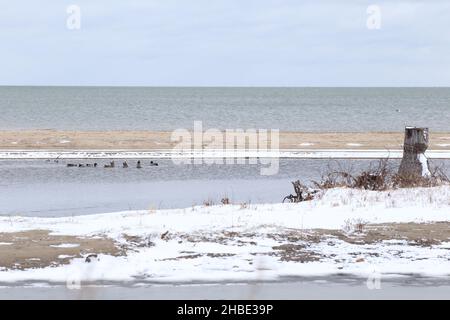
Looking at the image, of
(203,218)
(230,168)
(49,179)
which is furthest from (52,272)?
(230,168)

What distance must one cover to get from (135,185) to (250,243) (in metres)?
11.6

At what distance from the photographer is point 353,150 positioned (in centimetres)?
3400

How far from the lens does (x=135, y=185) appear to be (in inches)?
843

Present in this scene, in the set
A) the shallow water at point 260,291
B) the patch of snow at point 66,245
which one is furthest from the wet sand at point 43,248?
the shallow water at point 260,291

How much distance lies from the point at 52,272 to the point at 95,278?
548mm

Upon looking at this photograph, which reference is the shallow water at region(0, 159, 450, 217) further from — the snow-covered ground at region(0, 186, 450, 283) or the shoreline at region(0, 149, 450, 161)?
the snow-covered ground at region(0, 186, 450, 283)

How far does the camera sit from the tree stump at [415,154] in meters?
15.4

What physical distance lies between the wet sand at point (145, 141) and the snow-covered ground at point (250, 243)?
76.1ft

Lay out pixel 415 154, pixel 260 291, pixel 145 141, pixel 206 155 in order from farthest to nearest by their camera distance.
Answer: pixel 145 141 → pixel 206 155 → pixel 415 154 → pixel 260 291

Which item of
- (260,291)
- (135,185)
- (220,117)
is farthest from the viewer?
(220,117)

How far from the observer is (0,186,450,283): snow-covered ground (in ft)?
28.9

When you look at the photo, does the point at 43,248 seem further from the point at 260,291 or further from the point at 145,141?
the point at 145,141

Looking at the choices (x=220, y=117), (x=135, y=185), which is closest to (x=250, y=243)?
(x=135, y=185)
